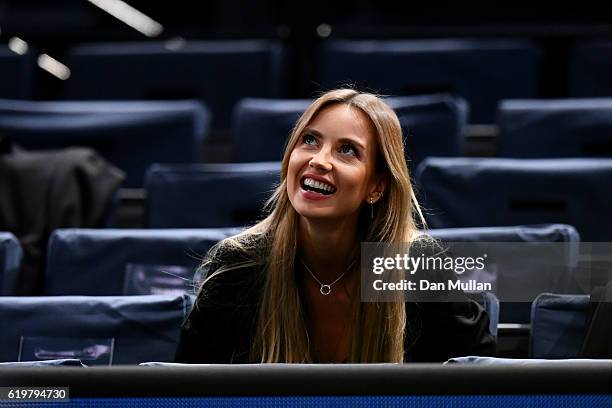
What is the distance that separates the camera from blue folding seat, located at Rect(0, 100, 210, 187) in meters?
1.47

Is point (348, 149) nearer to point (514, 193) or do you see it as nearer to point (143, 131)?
point (514, 193)

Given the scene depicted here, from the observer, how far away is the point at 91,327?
2.96ft

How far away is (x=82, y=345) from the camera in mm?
902

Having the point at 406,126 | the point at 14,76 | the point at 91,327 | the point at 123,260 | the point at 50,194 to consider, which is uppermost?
the point at 14,76

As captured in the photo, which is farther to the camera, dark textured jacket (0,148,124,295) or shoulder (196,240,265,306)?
dark textured jacket (0,148,124,295)

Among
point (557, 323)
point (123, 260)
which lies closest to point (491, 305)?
point (557, 323)

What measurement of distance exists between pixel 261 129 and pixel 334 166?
60 cm

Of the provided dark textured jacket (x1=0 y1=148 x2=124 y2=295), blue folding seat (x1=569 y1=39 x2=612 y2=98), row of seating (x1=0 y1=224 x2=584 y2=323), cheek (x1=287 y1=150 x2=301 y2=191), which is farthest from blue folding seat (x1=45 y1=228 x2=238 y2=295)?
blue folding seat (x1=569 y1=39 x2=612 y2=98)

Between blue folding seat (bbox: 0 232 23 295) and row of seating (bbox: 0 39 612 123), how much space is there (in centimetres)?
78

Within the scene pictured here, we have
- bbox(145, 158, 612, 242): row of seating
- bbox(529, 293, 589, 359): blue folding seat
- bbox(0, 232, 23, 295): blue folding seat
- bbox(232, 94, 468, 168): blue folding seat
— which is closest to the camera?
bbox(529, 293, 589, 359): blue folding seat

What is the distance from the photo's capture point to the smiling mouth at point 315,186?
2.85 feet

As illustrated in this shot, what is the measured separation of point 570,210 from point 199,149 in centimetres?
63

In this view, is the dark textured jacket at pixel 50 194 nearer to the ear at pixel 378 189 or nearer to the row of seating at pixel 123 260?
the row of seating at pixel 123 260

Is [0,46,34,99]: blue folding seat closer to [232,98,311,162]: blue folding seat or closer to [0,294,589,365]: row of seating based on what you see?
[232,98,311,162]: blue folding seat
